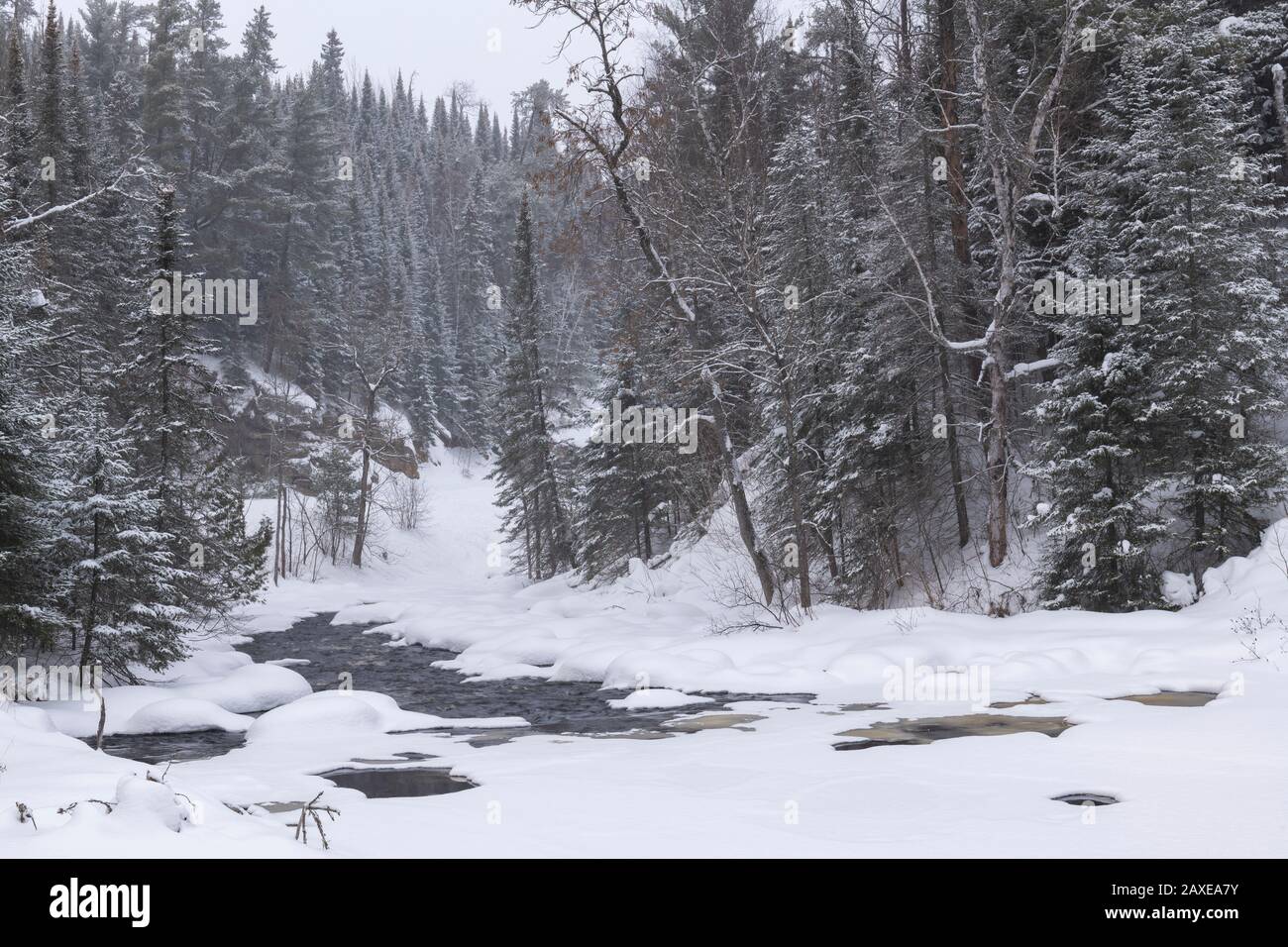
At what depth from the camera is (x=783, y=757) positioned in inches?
340

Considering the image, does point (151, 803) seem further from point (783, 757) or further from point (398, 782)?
point (783, 757)

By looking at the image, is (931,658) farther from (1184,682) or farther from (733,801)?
(733,801)

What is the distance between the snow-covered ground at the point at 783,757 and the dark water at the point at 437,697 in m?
0.47

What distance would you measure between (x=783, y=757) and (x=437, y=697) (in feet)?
28.0

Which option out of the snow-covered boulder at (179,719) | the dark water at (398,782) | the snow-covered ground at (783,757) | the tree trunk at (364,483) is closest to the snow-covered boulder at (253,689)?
the snow-covered ground at (783,757)

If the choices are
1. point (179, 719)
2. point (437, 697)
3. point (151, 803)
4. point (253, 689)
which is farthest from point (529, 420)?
point (151, 803)

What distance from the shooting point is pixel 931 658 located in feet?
44.6

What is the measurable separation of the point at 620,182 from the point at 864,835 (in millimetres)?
14873

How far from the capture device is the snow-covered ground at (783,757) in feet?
17.2

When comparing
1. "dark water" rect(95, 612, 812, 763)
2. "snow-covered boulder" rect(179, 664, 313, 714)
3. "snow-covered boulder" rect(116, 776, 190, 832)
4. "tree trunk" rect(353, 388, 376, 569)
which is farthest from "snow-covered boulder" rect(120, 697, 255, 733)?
"tree trunk" rect(353, 388, 376, 569)

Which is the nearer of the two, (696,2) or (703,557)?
(696,2)

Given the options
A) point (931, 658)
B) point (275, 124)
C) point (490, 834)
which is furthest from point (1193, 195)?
point (275, 124)

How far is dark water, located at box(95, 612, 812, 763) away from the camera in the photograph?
38.5ft

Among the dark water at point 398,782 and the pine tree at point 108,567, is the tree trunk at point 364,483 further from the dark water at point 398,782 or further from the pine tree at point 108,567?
the dark water at point 398,782
